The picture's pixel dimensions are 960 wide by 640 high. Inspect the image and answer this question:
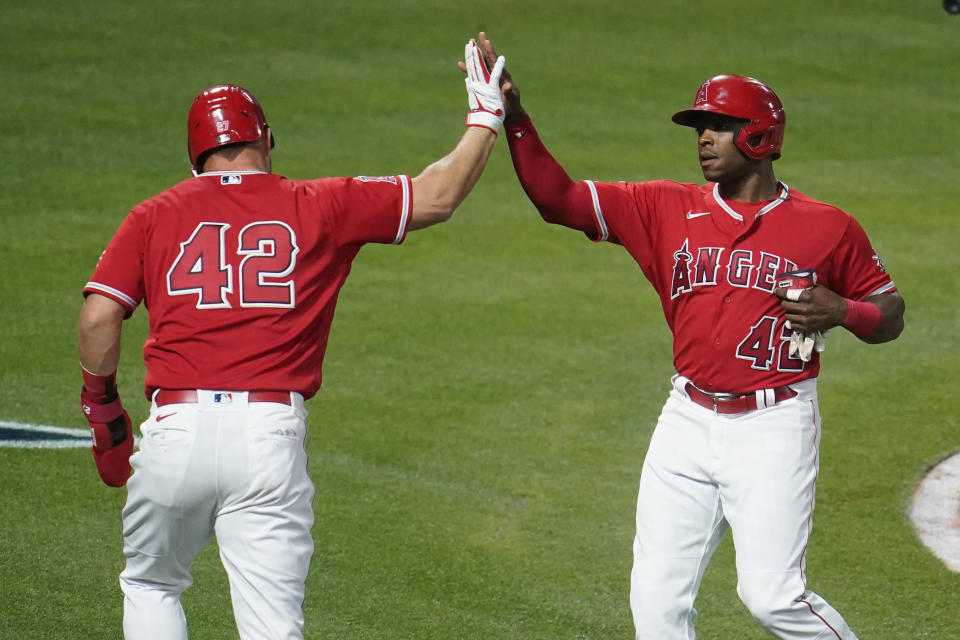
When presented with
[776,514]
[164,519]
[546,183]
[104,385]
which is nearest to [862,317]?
[776,514]

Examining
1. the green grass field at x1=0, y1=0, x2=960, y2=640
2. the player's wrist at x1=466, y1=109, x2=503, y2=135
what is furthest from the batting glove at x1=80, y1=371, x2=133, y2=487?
the player's wrist at x1=466, y1=109, x2=503, y2=135

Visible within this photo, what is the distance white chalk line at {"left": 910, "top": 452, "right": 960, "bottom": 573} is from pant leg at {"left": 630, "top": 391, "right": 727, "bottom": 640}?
238 cm

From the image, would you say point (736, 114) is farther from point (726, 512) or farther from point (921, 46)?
point (921, 46)

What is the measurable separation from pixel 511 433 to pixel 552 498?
2.86 feet

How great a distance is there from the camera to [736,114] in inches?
191

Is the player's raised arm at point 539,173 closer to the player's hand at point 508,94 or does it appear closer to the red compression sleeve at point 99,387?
the player's hand at point 508,94

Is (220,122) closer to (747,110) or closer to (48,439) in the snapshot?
(747,110)

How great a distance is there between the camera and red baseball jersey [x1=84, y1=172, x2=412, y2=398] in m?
4.32

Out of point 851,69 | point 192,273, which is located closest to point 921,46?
point 851,69

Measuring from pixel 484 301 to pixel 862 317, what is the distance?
5.42 m

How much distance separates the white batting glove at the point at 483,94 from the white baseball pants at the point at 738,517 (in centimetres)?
130

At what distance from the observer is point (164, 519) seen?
4.26 m

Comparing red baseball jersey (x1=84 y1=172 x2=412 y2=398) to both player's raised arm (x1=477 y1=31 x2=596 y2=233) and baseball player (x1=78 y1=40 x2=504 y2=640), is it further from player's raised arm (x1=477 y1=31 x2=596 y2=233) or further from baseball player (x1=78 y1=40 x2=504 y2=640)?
player's raised arm (x1=477 y1=31 x2=596 y2=233)

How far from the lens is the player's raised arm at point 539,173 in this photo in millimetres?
5023
